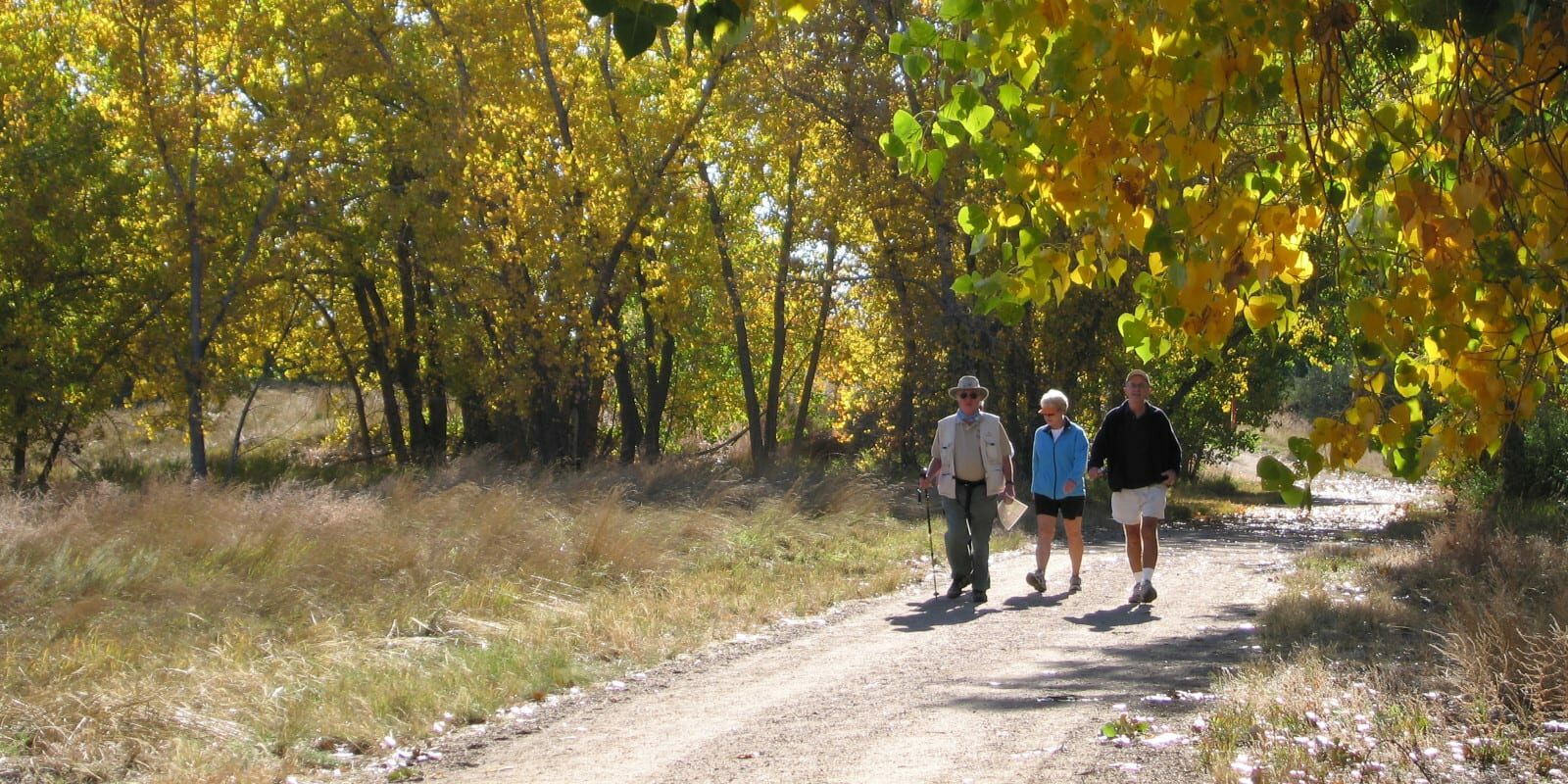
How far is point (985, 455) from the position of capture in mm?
12250

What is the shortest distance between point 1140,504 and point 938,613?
1.80m

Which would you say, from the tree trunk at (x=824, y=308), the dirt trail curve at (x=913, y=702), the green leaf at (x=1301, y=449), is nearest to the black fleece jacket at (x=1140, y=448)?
the dirt trail curve at (x=913, y=702)

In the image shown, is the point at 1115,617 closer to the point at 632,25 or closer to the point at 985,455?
the point at 985,455

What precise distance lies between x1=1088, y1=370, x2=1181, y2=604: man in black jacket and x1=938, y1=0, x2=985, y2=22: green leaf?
751 centimetres

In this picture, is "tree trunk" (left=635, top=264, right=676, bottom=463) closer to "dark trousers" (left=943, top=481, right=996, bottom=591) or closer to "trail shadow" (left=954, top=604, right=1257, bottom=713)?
"dark trousers" (left=943, top=481, right=996, bottom=591)

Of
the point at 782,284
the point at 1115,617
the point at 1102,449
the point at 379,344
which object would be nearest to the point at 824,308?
the point at 782,284

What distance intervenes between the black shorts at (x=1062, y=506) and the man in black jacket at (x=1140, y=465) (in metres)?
0.73

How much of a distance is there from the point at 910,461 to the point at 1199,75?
1025 inches

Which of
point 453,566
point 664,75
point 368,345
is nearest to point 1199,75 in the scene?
point 453,566

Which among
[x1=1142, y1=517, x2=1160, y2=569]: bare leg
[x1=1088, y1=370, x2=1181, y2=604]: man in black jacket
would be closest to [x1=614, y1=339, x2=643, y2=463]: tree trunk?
[x1=1088, y1=370, x2=1181, y2=604]: man in black jacket

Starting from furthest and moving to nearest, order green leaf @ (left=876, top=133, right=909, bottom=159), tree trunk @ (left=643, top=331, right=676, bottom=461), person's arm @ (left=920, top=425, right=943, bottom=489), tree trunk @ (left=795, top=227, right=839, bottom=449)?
tree trunk @ (left=643, top=331, right=676, bottom=461) → tree trunk @ (left=795, top=227, right=839, bottom=449) → person's arm @ (left=920, top=425, right=943, bottom=489) → green leaf @ (left=876, top=133, right=909, bottom=159)

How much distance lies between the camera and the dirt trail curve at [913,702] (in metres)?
6.56

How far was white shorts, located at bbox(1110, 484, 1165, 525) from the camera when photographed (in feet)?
38.0

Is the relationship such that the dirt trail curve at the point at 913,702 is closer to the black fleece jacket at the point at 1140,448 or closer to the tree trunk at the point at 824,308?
the black fleece jacket at the point at 1140,448
